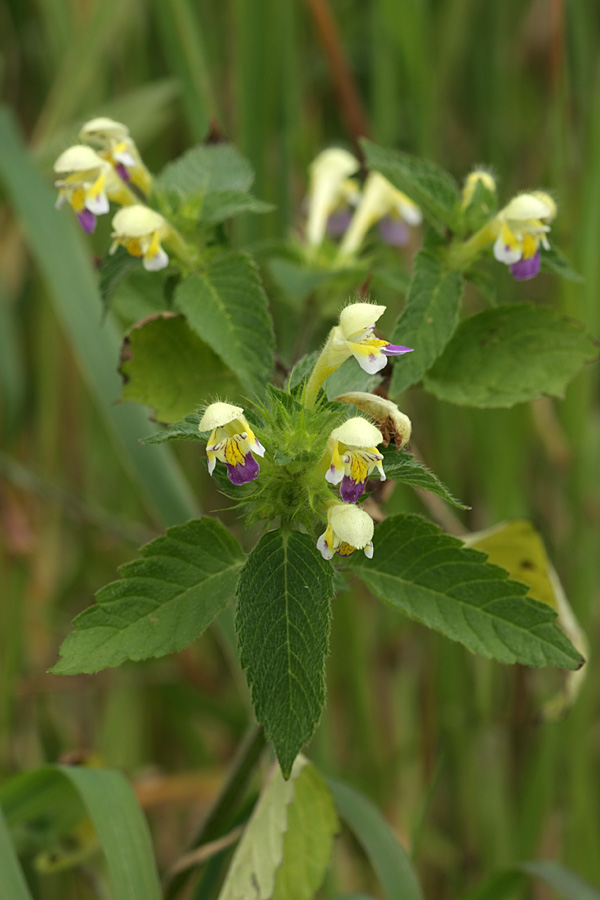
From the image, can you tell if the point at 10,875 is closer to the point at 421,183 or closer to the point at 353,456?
the point at 353,456

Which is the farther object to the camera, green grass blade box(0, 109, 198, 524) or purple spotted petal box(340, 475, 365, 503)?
green grass blade box(0, 109, 198, 524)

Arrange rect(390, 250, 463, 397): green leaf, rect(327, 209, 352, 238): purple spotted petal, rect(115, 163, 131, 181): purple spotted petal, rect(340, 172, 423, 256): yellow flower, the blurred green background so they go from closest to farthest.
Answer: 1. rect(390, 250, 463, 397): green leaf
2. rect(115, 163, 131, 181): purple spotted petal
3. rect(340, 172, 423, 256): yellow flower
4. rect(327, 209, 352, 238): purple spotted petal
5. the blurred green background

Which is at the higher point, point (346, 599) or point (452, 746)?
point (346, 599)

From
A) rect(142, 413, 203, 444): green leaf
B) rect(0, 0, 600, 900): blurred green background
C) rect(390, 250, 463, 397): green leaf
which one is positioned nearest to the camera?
rect(142, 413, 203, 444): green leaf

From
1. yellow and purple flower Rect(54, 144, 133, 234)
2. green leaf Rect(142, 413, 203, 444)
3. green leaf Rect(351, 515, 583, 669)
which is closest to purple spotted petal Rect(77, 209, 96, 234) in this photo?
yellow and purple flower Rect(54, 144, 133, 234)

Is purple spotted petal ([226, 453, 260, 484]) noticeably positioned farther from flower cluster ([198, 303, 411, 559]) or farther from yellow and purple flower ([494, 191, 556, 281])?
yellow and purple flower ([494, 191, 556, 281])

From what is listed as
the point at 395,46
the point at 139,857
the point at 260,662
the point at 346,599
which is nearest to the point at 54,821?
the point at 139,857

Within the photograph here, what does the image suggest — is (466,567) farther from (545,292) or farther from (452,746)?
(545,292)
